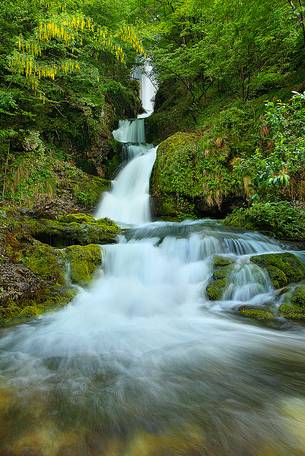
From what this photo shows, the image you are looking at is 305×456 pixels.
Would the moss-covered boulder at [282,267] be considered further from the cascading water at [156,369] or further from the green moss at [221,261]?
the green moss at [221,261]

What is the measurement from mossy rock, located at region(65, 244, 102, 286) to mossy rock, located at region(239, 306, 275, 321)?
110 inches

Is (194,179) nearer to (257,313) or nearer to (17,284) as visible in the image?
(257,313)

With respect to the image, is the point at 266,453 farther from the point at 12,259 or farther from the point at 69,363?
the point at 12,259

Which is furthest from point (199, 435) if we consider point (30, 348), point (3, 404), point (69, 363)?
point (30, 348)

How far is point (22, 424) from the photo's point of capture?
2.40 m

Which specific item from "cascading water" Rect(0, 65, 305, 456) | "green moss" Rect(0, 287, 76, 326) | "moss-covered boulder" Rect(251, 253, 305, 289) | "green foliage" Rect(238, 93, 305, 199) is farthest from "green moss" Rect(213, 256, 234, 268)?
"green moss" Rect(0, 287, 76, 326)

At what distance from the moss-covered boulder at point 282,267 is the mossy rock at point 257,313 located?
0.73m

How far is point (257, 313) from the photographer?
5340 mm

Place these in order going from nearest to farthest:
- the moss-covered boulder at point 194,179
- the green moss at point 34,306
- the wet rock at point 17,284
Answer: the green moss at point 34,306 → the wet rock at point 17,284 → the moss-covered boulder at point 194,179

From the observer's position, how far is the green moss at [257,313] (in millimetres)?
5219

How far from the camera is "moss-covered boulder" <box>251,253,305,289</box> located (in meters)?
6.06

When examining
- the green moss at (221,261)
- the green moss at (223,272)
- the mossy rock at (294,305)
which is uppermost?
the green moss at (221,261)

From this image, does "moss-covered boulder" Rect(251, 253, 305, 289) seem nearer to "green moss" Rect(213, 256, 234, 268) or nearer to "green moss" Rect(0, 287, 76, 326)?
"green moss" Rect(213, 256, 234, 268)

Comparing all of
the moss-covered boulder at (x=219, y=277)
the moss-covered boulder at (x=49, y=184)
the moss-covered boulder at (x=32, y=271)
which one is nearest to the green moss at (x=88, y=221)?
the moss-covered boulder at (x=49, y=184)
